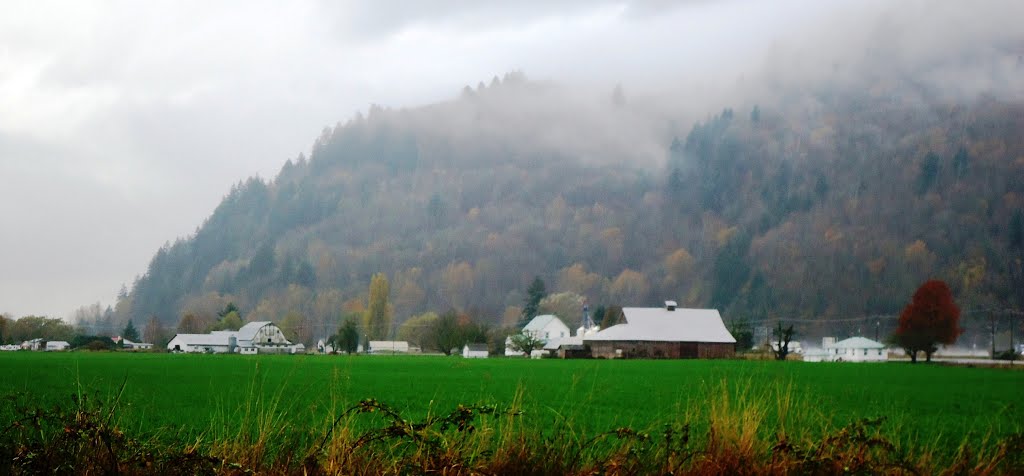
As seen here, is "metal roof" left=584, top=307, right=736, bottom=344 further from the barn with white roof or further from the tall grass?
the tall grass

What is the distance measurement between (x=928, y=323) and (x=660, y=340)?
28.4 metres

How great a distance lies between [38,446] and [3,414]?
564 centimetres

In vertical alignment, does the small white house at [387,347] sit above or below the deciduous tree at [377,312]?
below

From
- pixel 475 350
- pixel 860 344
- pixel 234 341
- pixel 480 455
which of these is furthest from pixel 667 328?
pixel 480 455

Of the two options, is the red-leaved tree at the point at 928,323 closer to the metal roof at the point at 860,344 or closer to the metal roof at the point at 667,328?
the metal roof at the point at 860,344

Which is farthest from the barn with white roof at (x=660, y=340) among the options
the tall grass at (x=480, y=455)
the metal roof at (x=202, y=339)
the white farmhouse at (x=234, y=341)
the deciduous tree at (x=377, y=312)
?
the tall grass at (x=480, y=455)

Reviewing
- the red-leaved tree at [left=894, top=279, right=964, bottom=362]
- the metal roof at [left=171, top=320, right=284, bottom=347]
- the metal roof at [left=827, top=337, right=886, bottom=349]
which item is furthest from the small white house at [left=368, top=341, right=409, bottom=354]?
the red-leaved tree at [left=894, top=279, right=964, bottom=362]

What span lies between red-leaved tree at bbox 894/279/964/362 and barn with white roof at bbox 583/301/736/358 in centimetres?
1670

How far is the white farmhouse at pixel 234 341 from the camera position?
126 m

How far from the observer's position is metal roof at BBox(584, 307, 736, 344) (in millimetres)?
90500

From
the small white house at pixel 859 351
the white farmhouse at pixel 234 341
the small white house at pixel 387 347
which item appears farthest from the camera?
the small white house at pixel 387 347

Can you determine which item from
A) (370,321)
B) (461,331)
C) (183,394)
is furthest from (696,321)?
(183,394)

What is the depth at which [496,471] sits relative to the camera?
6.44 m

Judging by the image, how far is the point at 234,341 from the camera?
12988cm
